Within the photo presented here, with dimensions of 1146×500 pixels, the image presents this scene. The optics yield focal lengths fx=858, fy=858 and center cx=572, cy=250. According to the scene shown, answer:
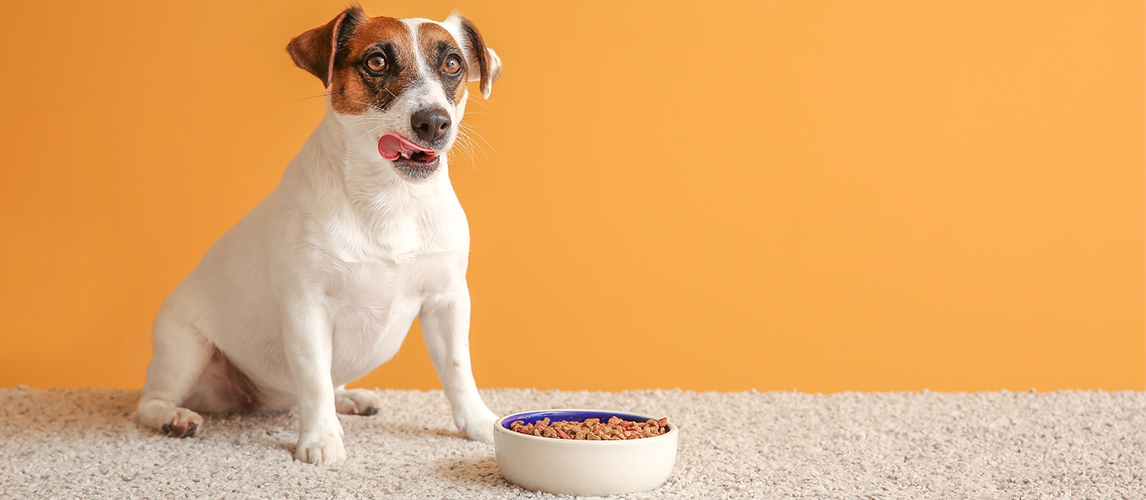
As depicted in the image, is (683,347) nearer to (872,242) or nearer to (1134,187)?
(872,242)

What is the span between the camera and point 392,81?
1.85m

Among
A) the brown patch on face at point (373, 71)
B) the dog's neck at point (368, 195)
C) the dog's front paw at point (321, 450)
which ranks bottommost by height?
the dog's front paw at point (321, 450)

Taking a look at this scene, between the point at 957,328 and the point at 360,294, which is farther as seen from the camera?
the point at 957,328

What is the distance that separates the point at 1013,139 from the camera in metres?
3.16

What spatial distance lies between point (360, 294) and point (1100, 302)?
9.15 feet

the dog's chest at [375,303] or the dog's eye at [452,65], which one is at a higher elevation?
the dog's eye at [452,65]

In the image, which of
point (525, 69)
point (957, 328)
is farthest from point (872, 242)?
point (525, 69)

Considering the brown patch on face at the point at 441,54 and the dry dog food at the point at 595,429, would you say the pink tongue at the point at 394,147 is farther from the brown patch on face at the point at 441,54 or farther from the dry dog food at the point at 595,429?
the dry dog food at the point at 595,429

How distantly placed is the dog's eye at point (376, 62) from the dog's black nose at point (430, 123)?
178mm

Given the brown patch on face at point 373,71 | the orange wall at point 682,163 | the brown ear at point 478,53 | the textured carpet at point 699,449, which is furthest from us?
the orange wall at point 682,163

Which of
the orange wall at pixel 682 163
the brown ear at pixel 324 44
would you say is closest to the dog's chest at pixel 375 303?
the brown ear at pixel 324 44

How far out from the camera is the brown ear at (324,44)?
6.20 ft

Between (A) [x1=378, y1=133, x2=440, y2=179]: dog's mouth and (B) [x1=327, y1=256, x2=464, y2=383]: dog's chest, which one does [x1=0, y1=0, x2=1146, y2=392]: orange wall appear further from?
(A) [x1=378, y1=133, x2=440, y2=179]: dog's mouth

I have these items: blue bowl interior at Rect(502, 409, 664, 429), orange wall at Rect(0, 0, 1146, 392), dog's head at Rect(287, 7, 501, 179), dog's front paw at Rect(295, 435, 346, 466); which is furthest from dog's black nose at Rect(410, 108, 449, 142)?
orange wall at Rect(0, 0, 1146, 392)
